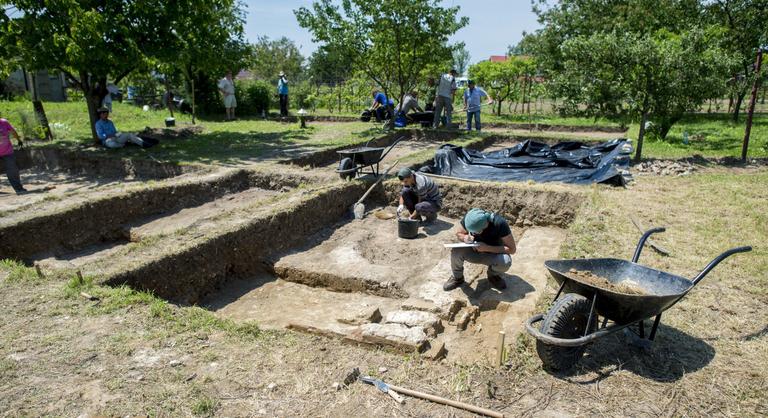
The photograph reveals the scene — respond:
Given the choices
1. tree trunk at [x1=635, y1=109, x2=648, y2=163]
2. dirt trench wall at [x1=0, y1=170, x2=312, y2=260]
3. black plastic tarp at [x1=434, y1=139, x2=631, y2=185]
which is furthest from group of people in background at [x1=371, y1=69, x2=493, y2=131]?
dirt trench wall at [x1=0, y1=170, x2=312, y2=260]

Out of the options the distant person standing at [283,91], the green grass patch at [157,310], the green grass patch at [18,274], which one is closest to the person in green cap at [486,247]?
the green grass patch at [157,310]

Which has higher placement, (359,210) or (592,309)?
(592,309)

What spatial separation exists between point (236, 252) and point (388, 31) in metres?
10.9

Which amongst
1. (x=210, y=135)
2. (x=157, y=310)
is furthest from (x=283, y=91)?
(x=157, y=310)

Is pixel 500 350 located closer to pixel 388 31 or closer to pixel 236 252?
pixel 236 252

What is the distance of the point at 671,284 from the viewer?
3.63m

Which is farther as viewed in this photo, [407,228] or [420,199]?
[420,199]

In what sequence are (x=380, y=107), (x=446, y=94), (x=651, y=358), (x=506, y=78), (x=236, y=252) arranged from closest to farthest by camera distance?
(x=651, y=358) < (x=236, y=252) < (x=446, y=94) < (x=380, y=107) < (x=506, y=78)

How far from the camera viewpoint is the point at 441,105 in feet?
51.3

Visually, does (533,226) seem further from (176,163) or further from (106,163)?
(106,163)

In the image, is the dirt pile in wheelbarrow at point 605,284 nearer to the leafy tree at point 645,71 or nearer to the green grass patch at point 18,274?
the green grass patch at point 18,274

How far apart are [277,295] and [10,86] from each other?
21.9 meters

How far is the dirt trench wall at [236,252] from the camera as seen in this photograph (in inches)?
207

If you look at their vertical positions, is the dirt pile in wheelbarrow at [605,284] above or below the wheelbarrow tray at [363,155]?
below
